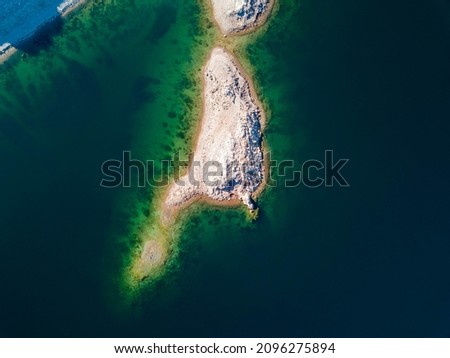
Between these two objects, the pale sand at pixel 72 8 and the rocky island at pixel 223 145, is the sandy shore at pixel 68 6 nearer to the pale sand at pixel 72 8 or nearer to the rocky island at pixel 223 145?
the pale sand at pixel 72 8

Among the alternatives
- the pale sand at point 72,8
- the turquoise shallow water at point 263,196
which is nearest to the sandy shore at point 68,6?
the pale sand at point 72,8

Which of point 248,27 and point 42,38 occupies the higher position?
point 42,38

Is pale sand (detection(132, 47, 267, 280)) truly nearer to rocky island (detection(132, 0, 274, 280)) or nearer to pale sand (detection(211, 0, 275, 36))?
rocky island (detection(132, 0, 274, 280))

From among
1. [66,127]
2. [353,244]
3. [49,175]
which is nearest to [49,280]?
[49,175]

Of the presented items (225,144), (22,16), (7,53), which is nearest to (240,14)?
(225,144)

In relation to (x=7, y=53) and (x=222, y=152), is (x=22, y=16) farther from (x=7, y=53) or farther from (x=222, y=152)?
(x=222, y=152)

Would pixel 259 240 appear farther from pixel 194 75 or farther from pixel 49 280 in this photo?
pixel 49 280

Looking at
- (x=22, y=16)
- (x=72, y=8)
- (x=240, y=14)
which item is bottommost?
(x=240, y=14)
